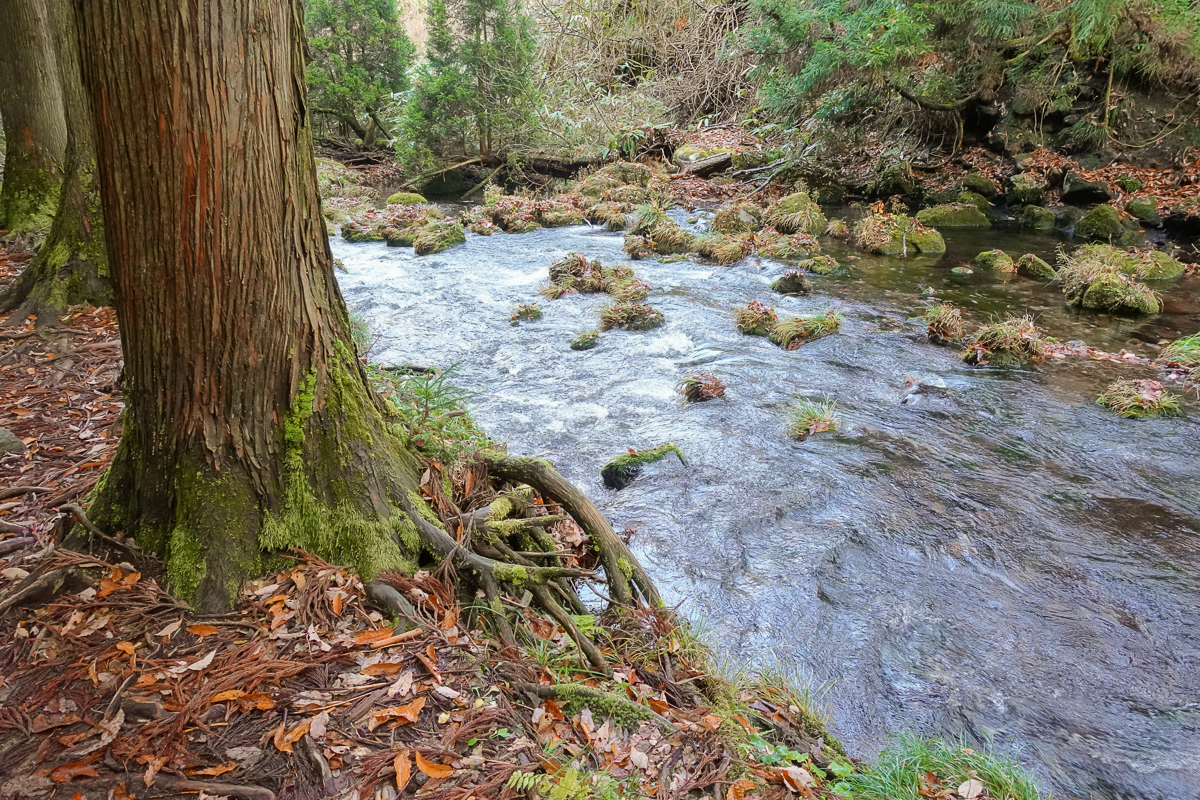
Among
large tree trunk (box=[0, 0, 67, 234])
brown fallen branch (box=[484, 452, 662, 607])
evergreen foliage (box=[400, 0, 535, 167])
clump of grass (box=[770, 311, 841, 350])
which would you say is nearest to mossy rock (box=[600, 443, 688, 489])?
brown fallen branch (box=[484, 452, 662, 607])

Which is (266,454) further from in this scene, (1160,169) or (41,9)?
(1160,169)

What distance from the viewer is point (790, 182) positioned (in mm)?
16156

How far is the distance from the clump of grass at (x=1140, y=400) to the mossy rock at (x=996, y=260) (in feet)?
15.7

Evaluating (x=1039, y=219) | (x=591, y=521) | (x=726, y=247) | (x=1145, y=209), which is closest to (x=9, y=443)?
(x=591, y=521)

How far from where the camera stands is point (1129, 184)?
13336mm

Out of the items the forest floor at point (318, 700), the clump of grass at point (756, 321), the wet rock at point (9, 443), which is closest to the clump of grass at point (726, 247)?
the clump of grass at point (756, 321)

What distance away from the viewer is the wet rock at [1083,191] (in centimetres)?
1339

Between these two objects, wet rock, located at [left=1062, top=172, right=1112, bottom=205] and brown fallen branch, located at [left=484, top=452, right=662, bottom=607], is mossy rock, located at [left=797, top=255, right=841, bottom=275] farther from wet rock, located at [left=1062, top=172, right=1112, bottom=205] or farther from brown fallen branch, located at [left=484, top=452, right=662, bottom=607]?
brown fallen branch, located at [left=484, top=452, right=662, bottom=607]

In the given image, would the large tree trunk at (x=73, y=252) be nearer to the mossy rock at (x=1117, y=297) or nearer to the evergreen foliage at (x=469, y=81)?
the mossy rock at (x=1117, y=297)

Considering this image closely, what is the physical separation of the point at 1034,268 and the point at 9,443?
41.1 ft

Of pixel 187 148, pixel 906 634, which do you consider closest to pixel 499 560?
pixel 187 148

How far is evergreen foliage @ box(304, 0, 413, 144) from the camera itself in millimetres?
17781

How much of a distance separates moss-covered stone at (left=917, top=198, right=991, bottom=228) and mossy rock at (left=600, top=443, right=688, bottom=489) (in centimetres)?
1064

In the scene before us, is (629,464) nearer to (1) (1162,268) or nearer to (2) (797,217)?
(2) (797,217)
